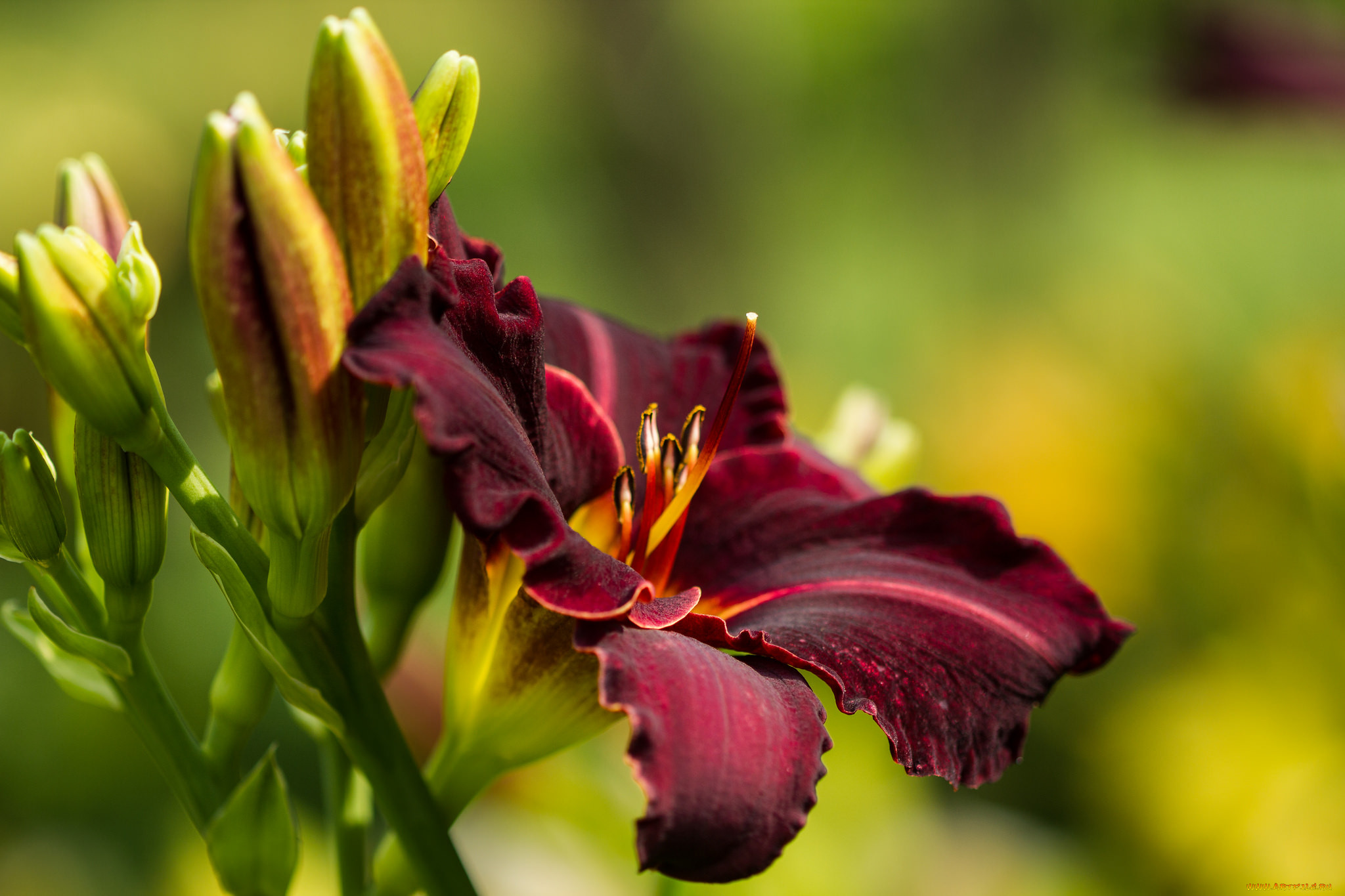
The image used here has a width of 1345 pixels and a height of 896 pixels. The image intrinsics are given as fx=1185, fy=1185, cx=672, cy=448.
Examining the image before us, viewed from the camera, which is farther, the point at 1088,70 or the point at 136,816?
the point at 1088,70

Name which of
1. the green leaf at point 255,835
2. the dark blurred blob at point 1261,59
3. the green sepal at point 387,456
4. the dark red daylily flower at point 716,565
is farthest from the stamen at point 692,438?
the dark blurred blob at point 1261,59

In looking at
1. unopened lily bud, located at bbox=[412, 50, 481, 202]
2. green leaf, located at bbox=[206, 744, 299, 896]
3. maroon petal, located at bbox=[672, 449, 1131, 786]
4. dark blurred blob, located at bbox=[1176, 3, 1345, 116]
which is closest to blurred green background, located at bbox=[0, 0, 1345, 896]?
dark blurred blob, located at bbox=[1176, 3, 1345, 116]

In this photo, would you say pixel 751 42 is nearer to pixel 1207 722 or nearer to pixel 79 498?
pixel 1207 722

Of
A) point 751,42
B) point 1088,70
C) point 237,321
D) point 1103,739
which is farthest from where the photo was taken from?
point 751,42

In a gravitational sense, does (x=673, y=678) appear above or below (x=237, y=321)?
below

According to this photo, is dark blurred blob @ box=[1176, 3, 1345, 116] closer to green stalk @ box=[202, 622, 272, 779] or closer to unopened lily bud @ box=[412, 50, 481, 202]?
unopened lily bud @ box=[412, 50, 481, 202]

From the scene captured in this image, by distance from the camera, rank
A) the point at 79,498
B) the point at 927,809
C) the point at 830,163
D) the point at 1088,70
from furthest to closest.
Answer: the point at 830,163, the point at 1088,70, the point at 927,809, the point at 79,498

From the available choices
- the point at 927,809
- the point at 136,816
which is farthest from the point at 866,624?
the point at 136,816
